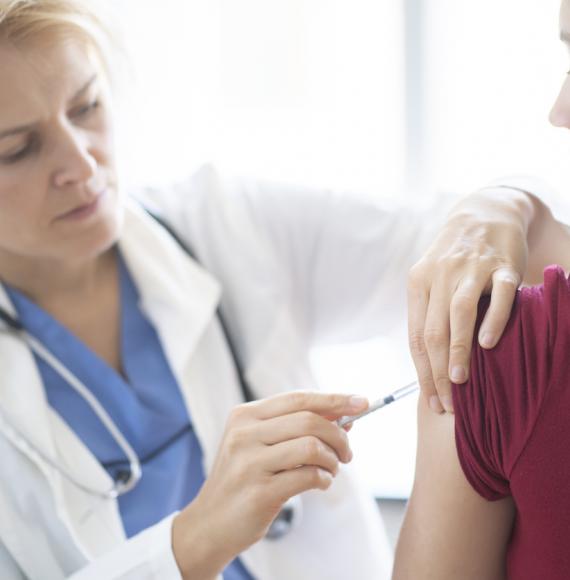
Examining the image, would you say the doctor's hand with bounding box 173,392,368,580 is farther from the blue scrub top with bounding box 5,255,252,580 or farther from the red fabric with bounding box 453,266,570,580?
the blue scrub top with bounding box 5,255,252,580

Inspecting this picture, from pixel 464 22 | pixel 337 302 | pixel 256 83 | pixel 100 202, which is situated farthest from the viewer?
pixel 256 83

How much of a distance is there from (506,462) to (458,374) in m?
0.08

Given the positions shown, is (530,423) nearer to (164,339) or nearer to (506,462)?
(506,462)

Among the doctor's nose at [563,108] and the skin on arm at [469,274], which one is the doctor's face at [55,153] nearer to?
the skin on arm at [469,274]

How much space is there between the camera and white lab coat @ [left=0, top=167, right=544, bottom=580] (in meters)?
1.19

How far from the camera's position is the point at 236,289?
55.2 inches

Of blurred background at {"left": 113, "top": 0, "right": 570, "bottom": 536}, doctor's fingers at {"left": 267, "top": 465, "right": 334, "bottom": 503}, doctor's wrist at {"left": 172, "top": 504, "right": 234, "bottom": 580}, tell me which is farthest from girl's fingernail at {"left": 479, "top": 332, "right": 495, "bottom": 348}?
blurred background at {"left": 113, "top": 0, "right": 570, "bottom": 536}

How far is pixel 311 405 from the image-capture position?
0.95 metres

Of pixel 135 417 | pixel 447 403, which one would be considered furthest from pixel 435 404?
pixel 135 417

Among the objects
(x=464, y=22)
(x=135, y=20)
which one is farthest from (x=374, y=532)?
(x=135, y=20)

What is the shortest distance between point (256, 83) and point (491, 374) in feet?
4.90

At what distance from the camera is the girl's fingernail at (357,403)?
36.9 inches

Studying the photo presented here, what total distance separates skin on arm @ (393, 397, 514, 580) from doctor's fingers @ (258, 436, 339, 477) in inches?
4.1

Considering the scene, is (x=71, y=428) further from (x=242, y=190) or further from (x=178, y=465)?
(x=242, y=190)
